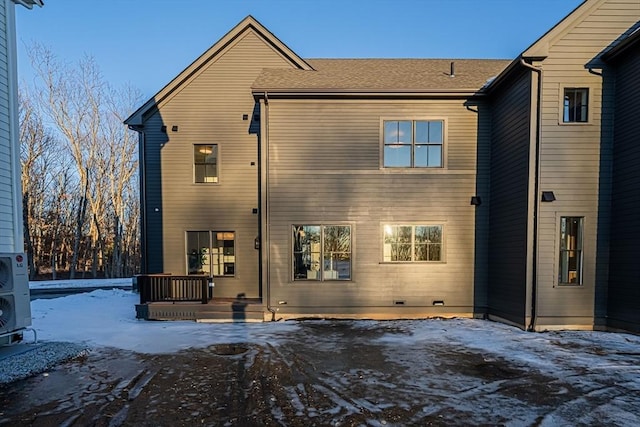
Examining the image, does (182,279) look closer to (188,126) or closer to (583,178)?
(188,126)

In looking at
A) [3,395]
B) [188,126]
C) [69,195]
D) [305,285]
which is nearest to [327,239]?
[305,285]

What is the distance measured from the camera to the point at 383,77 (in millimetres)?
9227

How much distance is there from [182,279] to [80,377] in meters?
3.92

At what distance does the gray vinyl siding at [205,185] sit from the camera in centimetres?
988

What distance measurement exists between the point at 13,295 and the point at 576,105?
37.7 feet

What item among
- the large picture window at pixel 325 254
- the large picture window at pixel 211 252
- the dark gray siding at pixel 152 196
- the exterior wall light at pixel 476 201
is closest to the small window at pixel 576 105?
the exterior wall light at pixel 476 201

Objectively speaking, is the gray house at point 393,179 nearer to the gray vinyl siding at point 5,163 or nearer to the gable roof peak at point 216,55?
the gable roof peak at point 216,55

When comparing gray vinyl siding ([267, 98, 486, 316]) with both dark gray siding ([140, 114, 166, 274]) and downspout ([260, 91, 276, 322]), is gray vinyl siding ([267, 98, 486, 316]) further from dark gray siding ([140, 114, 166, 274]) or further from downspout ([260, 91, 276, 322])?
dark gray siding ([140, 114, 166, 274])

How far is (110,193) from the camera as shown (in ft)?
79.9

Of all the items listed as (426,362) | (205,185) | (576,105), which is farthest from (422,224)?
(205,185)

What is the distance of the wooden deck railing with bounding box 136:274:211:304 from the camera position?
27.9ft

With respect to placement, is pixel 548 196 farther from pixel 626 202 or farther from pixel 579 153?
pixel 626 202

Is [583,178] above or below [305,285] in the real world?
above

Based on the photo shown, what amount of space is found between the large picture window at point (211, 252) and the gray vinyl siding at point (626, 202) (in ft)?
30.4
